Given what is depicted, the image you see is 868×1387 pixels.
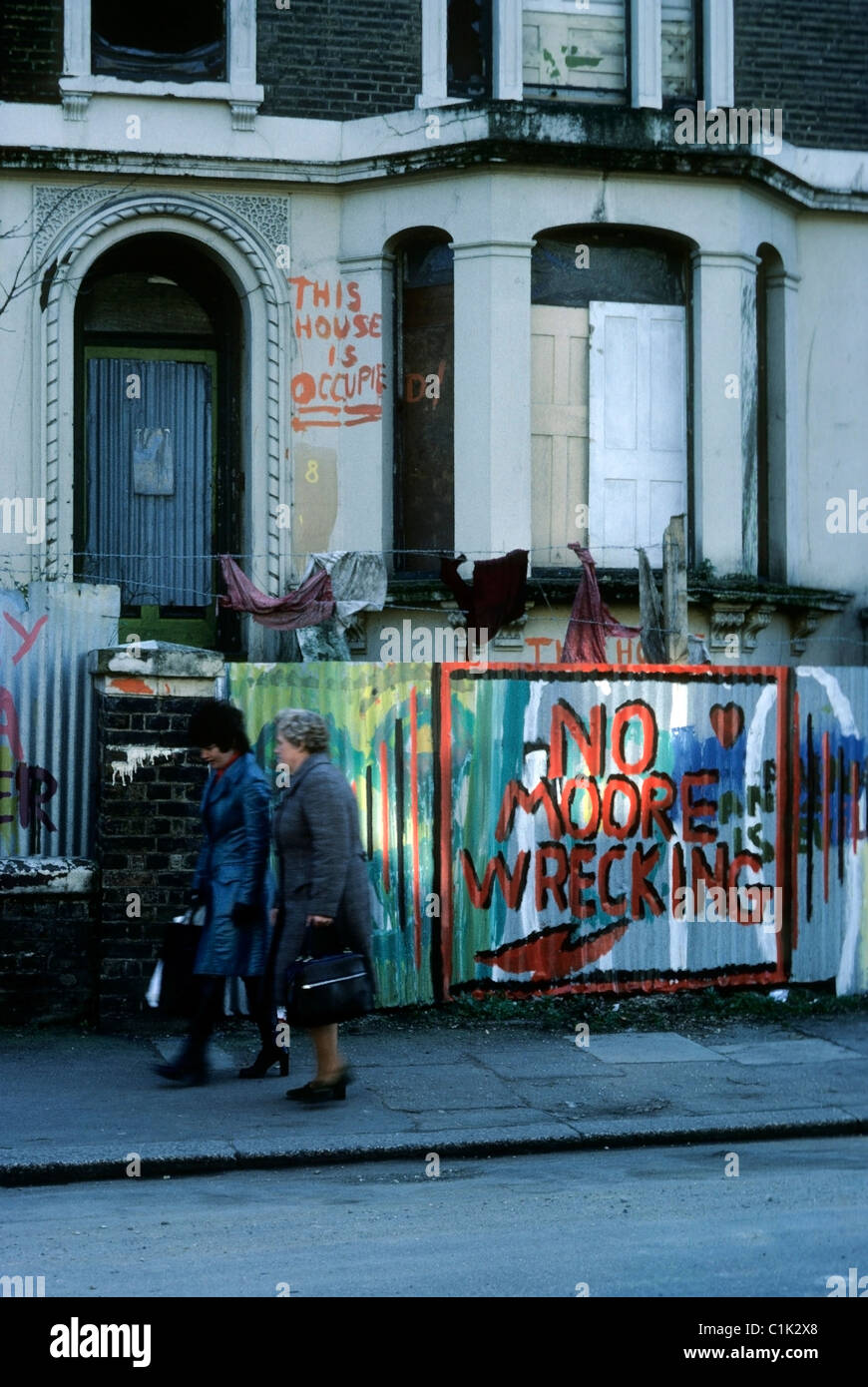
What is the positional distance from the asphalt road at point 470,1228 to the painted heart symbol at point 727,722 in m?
3.62

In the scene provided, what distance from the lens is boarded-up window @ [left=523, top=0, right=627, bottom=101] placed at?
1435cm

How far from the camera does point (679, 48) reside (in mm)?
14703

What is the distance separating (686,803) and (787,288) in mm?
6274

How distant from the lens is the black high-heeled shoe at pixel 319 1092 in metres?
7.88

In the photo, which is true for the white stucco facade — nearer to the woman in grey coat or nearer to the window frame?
the window frame

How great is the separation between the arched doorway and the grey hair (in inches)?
255

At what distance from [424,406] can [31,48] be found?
4078 mm

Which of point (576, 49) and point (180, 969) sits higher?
point (576, 49)

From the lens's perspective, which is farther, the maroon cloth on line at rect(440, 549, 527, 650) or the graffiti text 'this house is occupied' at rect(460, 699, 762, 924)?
the maroon cloth on line at rect(440, 549, 527, 650)

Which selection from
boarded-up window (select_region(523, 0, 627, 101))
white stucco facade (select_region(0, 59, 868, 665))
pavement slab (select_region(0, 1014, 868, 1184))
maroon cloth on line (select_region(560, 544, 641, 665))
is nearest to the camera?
pavement slab (select_region(0, 1014, 868, 1184))

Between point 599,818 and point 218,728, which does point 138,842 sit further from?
point 599,818

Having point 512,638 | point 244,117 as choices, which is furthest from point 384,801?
point 244,117

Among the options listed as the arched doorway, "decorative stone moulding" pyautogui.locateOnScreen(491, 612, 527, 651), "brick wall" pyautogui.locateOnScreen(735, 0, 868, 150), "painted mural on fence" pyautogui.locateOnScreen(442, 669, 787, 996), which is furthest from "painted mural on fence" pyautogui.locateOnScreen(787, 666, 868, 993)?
"brick wall" pyautogui.locateOnScreen(735, 0, 868, 150)

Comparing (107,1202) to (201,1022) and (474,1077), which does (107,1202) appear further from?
(474,1077)
